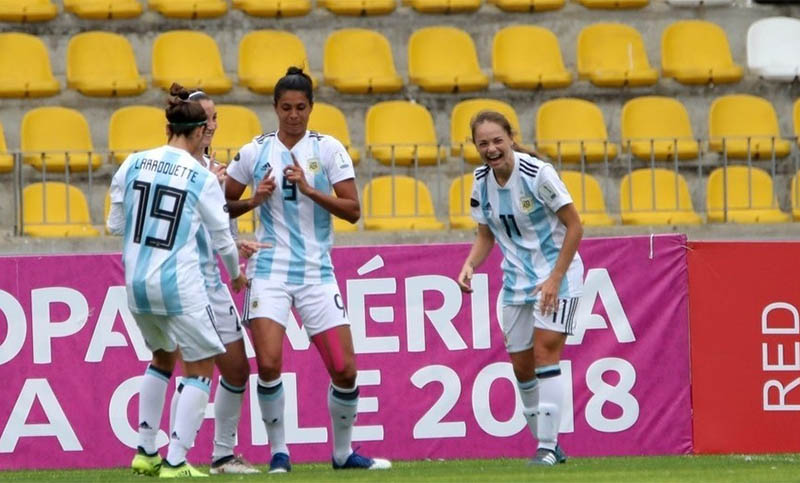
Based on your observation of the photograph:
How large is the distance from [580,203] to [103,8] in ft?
17.4

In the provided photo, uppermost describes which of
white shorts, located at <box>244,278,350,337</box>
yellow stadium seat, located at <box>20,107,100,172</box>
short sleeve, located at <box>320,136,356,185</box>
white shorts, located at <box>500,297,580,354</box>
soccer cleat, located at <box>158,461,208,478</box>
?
yellow stadium seat, located at <box>20,107,100,172</box>

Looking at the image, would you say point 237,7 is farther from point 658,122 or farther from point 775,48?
point 775,48

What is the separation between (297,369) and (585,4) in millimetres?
7238

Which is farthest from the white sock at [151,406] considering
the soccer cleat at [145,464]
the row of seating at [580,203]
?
the row of seating at [580,203]

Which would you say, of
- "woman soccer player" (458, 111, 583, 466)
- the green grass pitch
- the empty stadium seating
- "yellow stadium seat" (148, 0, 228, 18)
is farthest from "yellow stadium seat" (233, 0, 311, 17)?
"woman soccer player" (458, 111, 583, 466)

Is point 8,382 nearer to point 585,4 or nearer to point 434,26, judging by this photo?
point 434,26


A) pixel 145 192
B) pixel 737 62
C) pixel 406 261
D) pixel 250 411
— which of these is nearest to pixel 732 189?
pixel 737 62

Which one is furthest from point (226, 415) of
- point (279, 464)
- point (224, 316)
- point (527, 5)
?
point (527, 5)

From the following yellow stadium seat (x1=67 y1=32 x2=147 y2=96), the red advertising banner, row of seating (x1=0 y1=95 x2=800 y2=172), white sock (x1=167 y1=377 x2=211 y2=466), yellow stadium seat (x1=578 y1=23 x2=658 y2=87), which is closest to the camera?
white sock (x1=167 y1=377 x2=211 y2=466)

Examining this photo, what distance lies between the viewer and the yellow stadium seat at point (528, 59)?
1540cm

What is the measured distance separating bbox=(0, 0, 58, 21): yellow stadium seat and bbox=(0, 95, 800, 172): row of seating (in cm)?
161

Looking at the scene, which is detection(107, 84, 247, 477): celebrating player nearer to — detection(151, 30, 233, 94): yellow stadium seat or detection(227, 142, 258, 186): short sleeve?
detection(227, 142, 258, 186): short sleeve

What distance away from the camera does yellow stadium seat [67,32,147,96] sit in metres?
15.2

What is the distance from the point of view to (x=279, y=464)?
27.8ft
